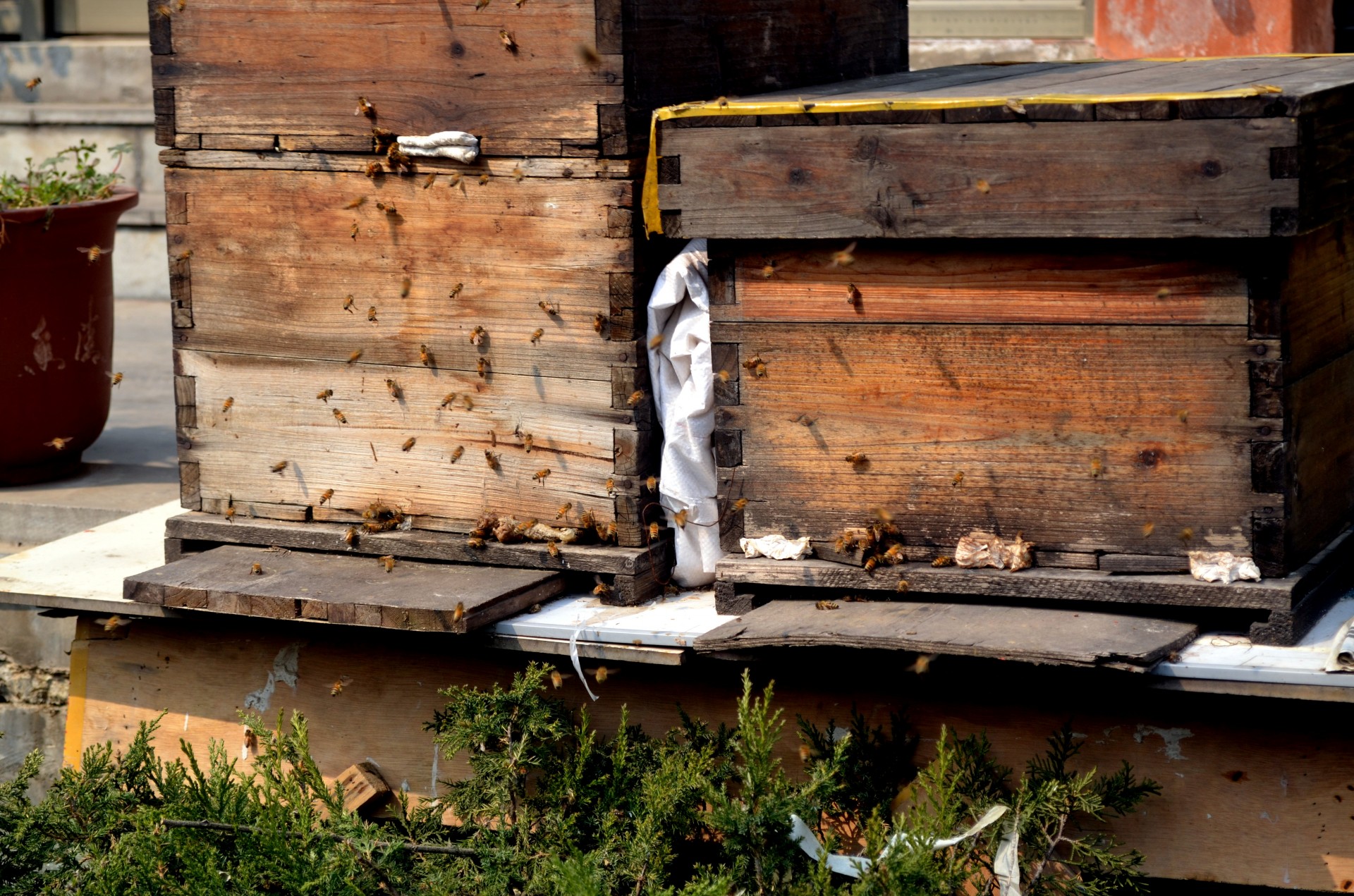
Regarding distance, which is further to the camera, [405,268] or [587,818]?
[405,268]

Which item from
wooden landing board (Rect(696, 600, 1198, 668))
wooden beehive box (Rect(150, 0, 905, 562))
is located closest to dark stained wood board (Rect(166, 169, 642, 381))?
wooden beehive box (Rect(150, 0, 905, 562))

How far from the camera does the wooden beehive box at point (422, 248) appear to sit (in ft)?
10.6

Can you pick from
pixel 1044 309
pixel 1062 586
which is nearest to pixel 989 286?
pixel 1044 309

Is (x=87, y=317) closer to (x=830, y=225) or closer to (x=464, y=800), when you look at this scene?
(x=464, y=800)

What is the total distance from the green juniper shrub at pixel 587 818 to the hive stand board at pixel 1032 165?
0.95 m

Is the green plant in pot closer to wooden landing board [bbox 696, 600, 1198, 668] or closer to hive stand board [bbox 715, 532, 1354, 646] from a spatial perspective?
hive stand board [bbox 715, 532, 1354, 646]

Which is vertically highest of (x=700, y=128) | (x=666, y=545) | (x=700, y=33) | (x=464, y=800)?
(x=700, y=33)

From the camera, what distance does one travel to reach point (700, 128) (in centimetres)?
309

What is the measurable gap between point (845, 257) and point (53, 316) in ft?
10.9

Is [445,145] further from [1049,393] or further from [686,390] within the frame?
[1049,393]

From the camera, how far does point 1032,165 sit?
2.85 m

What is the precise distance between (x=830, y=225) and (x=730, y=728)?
1071 millimetres

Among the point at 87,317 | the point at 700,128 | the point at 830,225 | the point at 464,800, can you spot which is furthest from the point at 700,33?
the point at 87,317

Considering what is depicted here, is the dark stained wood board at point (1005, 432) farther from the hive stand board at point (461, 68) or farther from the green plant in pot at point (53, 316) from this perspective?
the green plant in pot at point (53, 316)
